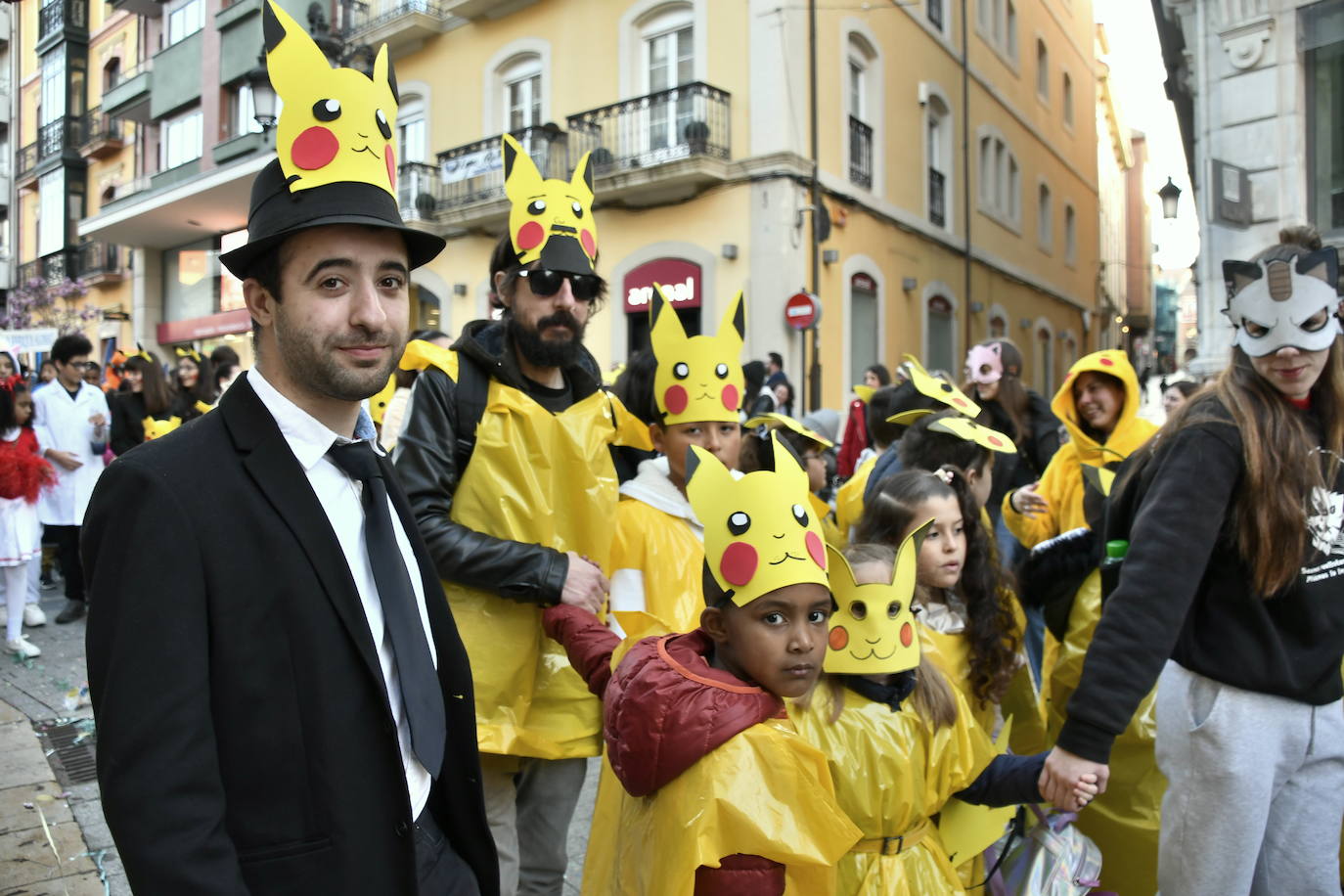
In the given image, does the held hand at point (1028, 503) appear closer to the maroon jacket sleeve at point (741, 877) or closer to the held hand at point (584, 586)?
the held hand at point (584, 586)

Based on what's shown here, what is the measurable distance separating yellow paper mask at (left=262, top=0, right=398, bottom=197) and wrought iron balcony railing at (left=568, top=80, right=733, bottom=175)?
13336mm

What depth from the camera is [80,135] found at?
2978 cm

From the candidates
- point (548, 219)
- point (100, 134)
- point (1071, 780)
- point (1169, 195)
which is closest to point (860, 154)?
point (1169, 195)

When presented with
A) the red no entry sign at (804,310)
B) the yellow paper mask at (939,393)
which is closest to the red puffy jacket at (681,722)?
the yellow paper mask at (939,393)

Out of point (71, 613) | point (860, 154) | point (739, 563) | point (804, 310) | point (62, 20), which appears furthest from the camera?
point (62, 20)

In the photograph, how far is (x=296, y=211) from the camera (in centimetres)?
159

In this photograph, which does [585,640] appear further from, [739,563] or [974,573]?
[974,573]

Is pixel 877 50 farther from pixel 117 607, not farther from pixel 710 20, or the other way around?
pixel 117 607

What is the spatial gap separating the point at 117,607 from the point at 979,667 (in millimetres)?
2421

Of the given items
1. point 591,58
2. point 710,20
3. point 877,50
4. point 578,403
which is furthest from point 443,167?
point 578,403

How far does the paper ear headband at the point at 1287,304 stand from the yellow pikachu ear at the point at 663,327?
1.51 metres

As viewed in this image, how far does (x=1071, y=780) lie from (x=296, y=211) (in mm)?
1953

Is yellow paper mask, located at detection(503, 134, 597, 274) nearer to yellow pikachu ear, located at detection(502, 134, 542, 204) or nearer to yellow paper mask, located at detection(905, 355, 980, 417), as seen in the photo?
yellow pikachu ear, located at detection(502, 134, 542, 204)

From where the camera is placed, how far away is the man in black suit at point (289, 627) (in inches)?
52.0
